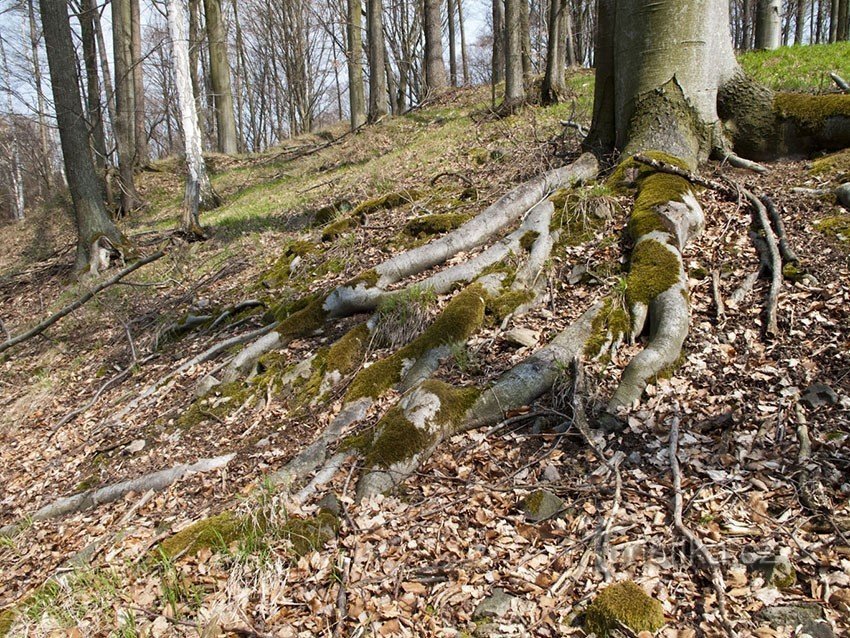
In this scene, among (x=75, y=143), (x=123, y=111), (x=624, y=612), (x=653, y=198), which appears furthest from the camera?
(x=123, y=111)

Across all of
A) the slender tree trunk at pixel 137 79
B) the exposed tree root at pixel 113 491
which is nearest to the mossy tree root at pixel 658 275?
the exposed tree root at pixel 113 491

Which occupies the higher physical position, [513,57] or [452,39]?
[452,39]

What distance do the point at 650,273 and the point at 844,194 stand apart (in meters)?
2.08

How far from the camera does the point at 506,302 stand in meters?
4.78

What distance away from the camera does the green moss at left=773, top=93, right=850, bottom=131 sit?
18.0 ft

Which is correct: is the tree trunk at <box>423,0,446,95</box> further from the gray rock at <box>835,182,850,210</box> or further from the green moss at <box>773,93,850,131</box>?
the gray rock at <box>835,182,850,210</box>

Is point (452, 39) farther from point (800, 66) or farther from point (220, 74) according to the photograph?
point (800, 66)

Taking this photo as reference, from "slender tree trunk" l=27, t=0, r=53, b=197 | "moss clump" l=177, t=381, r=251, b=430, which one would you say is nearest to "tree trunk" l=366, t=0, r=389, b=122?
"slender tree trunk" l=27, t=0, r=53, b=197

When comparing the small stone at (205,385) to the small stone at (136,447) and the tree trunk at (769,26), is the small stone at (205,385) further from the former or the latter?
the tree trunk at (769,26)

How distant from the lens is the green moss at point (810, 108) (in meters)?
5.49

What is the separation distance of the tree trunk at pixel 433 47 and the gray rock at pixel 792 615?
65.4ft

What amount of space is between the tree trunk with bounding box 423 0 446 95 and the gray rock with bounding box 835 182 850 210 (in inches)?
665

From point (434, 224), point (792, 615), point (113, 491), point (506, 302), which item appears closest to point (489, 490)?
point (792, 615)

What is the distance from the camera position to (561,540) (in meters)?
2.84
